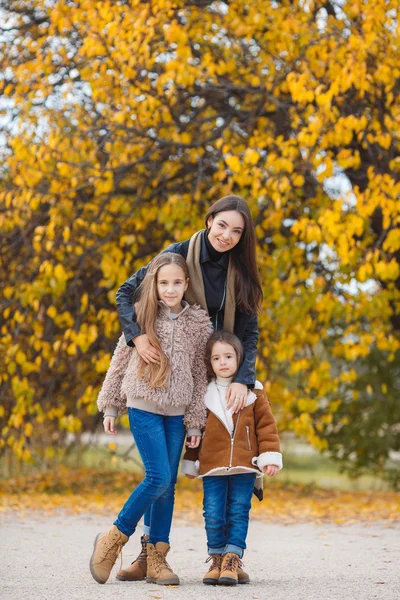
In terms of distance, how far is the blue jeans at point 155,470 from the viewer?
13.4 ft

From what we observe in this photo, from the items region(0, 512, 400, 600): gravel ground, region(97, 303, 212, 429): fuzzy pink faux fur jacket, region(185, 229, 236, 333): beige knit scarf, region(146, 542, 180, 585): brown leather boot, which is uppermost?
region(185, 229, 236, 333): beige knit scarf

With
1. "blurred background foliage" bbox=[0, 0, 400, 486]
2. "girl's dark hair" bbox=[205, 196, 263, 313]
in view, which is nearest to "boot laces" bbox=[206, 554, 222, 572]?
"girl's dark hair" bbox=[205, 196, 263, 313]

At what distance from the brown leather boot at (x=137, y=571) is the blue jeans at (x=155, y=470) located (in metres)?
0.12

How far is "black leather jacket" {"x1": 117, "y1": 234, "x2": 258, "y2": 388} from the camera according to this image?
4230mm

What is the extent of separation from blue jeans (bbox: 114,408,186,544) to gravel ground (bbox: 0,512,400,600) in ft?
0.94

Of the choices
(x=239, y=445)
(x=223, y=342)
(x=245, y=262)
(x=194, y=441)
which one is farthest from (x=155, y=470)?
(x=245, y=262)

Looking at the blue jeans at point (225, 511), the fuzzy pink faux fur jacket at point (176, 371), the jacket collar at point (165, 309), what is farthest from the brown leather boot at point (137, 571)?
the jacket collar at point (165, 309)

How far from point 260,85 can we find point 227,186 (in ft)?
3.55

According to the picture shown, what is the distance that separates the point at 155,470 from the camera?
407 cm

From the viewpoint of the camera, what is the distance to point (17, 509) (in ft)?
25.5

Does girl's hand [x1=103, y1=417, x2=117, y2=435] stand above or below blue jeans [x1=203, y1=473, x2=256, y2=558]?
above

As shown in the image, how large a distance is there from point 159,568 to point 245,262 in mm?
1510

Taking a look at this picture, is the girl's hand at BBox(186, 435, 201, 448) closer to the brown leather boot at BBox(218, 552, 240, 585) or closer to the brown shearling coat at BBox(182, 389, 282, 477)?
the brown shearling coat at BBox(182, 389, 282, 477)

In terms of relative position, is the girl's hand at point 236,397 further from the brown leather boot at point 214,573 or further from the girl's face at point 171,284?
the brown leather boot at point 214,573
